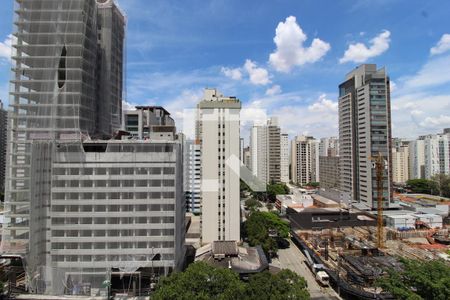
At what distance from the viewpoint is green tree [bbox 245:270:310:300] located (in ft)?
49.1

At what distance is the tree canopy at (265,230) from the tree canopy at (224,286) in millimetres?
15304

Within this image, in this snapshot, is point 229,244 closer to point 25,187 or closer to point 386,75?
point 25,187

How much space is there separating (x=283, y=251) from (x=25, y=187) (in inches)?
1120

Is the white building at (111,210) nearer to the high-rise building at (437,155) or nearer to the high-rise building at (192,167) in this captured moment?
the high-rise building at (192,167)

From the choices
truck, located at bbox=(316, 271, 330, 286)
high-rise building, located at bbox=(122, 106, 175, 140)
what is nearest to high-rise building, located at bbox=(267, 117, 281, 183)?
high-rise building, located at bbox=(122, 106, 175, 140)

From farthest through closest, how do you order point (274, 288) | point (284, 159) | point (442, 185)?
1. point (284, 159)
2. point (442, 185)
3. point (274, 288)

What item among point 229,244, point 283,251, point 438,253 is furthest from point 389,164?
point 229,244

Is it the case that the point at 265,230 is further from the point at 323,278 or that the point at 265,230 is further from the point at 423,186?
the point at 423,186

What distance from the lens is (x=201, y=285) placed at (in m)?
16.4

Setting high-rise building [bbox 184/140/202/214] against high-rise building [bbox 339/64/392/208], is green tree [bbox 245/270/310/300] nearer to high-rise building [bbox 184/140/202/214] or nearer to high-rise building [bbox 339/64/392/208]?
high-rise building [bbox 184/140/202/214]

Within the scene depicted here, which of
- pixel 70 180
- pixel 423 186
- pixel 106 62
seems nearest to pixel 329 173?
pixel 423 186

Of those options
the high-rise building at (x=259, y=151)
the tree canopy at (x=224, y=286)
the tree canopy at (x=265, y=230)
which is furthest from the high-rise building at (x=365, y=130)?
the tree canopy at (x=224, y=286)

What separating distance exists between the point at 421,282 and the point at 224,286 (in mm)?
11299

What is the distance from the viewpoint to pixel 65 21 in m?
24.7
